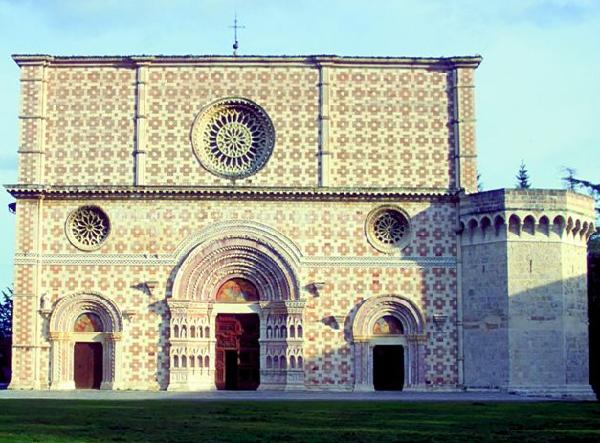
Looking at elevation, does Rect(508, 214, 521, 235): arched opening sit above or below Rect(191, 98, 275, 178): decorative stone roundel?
below

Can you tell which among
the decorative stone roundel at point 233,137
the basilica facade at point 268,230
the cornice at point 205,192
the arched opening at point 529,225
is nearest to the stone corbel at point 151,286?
the basilica facade at point 268,230

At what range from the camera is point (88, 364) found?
43531 mm

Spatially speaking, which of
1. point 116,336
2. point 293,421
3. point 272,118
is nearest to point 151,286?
point 116,336

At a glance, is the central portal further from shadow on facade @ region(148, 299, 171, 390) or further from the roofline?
the roofline

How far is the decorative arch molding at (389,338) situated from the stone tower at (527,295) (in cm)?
180

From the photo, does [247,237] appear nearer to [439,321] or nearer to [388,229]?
[388,229]

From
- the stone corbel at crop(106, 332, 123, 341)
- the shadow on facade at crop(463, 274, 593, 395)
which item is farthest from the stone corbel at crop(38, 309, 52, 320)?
the shadow on facade at crop(463, 274, 593, 395)

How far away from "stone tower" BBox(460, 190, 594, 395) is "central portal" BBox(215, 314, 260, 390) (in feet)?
26.8

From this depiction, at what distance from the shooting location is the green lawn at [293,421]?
21125 mm

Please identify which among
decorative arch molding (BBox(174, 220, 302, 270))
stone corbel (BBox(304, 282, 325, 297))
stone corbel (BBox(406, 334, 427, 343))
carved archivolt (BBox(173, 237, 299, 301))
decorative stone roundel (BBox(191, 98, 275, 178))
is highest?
decorative stone roundel (BBox(191, 98, 275, 178))

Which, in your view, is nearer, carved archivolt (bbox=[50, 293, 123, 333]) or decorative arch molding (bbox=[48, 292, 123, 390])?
decorative arch molding (bbox=[48, 292, 123, 390])

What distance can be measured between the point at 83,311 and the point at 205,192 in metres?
6.58

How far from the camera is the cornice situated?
142 feet

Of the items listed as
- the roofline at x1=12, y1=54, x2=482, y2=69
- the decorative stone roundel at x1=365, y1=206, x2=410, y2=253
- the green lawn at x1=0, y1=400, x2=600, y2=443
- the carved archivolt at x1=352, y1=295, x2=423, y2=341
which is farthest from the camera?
the roofline at x1=12, y1=54, x2=482, y2=69
